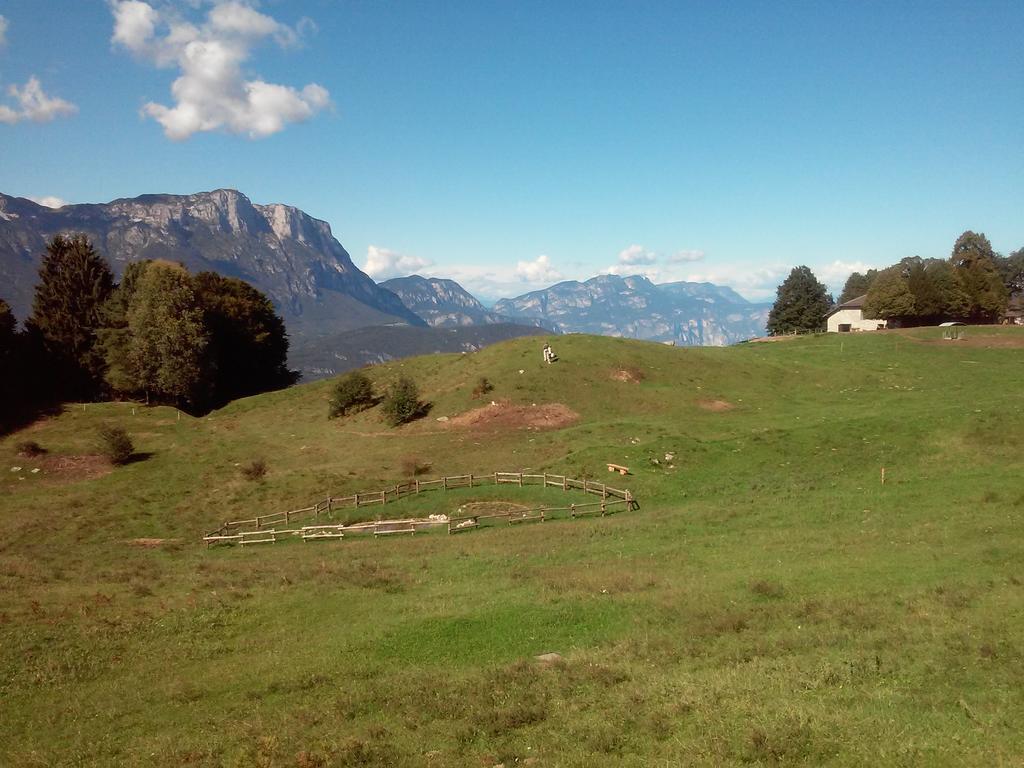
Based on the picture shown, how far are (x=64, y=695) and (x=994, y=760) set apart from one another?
1992 cm

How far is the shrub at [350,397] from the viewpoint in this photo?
64.4 meters

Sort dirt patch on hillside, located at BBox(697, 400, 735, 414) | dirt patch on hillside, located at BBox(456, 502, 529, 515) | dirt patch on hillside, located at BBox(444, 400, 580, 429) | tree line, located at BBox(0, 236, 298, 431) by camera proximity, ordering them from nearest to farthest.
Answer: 1. dirt patch on hillside, located at BBox(456, 502, 529, 515)
2. dirt patch on hillside, located at BBox(444, 400, 580, 429)
3. dirt patch on hillside, located at BBox(697, 400, 735, 414)
4. tree line, located at BBox(0, 236, 298, 431)

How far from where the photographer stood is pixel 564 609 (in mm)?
20219

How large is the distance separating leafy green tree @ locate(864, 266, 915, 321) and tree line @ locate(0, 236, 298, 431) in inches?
3695

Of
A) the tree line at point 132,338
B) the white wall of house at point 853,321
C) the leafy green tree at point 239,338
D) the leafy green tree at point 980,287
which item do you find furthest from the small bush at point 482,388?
the leafy green tree at point 980,287

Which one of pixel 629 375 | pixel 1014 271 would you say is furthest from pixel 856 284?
pixel 629 375

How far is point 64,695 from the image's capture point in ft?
51.1

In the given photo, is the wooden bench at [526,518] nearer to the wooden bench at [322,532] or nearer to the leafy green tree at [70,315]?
the wooden bench at [322,532]

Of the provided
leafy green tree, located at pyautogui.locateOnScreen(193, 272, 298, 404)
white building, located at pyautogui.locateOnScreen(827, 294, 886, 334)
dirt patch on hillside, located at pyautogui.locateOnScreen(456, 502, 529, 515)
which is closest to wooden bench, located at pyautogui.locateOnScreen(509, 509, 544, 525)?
dirt patch on hillside, located at pyautogui.locateOnScreen(456, 502, 529, 515)

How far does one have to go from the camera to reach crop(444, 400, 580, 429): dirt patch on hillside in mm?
55072

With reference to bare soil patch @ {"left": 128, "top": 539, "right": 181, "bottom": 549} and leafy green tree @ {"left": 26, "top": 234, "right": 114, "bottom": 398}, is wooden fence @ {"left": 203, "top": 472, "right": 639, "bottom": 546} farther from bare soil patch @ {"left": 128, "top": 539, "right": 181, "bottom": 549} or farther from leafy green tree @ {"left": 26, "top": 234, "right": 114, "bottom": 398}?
leafy green tree @ {"left": 26, "top": 234, "right": 114, "bottom": 398}

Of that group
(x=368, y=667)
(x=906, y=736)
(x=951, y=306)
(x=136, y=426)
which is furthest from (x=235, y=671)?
(x=951, y=306)

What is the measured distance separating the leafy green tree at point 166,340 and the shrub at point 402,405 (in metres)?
24.7

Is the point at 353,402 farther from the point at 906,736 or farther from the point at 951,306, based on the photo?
the point at 951,306
